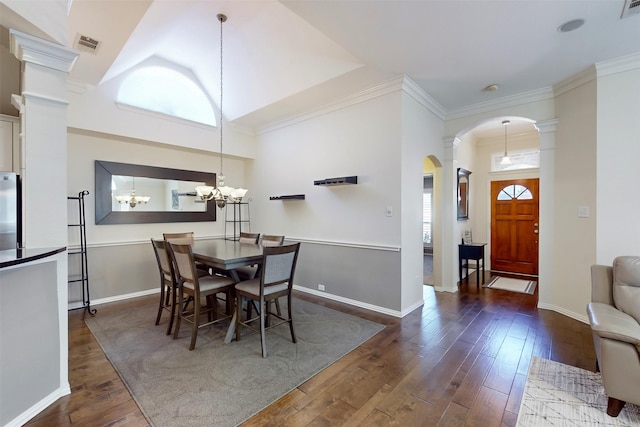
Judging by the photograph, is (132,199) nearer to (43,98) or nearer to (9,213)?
(9,213)

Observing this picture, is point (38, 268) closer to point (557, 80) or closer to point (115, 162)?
point (115, 162)

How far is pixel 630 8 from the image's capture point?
2340 mm

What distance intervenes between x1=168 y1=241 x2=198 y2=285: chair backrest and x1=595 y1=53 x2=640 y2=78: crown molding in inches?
195

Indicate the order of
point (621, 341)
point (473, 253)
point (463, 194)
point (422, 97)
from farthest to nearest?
point (463, 194), point (473, 253), point (422, 97), point (621, 341)

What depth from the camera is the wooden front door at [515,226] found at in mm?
5746

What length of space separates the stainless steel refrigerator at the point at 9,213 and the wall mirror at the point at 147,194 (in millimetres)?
1361

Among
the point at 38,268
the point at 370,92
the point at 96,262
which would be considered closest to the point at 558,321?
the point at 370,92

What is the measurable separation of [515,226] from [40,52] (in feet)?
24.6

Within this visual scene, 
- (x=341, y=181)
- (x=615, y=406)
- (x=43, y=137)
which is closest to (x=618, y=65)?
(x=341, y=181)

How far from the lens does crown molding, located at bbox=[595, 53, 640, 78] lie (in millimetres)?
3035

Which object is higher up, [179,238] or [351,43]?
[351,43]

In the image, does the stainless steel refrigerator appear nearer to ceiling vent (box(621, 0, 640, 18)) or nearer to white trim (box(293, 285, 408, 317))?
white trim (box(293, 285, 408, 317))

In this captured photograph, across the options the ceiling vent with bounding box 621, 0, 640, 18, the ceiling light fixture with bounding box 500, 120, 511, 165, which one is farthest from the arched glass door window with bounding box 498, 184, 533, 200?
the ceiling vent with bounding box 621, 0, 640, 18

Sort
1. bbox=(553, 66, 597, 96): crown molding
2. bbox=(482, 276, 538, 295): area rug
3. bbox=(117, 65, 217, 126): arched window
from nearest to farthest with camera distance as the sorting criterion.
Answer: bbox=(553, 66, 597, 96): crown molding, bbox=(117, 65, 217, 126): arched window, bbox=(482, 276, 538, 295): area rug
